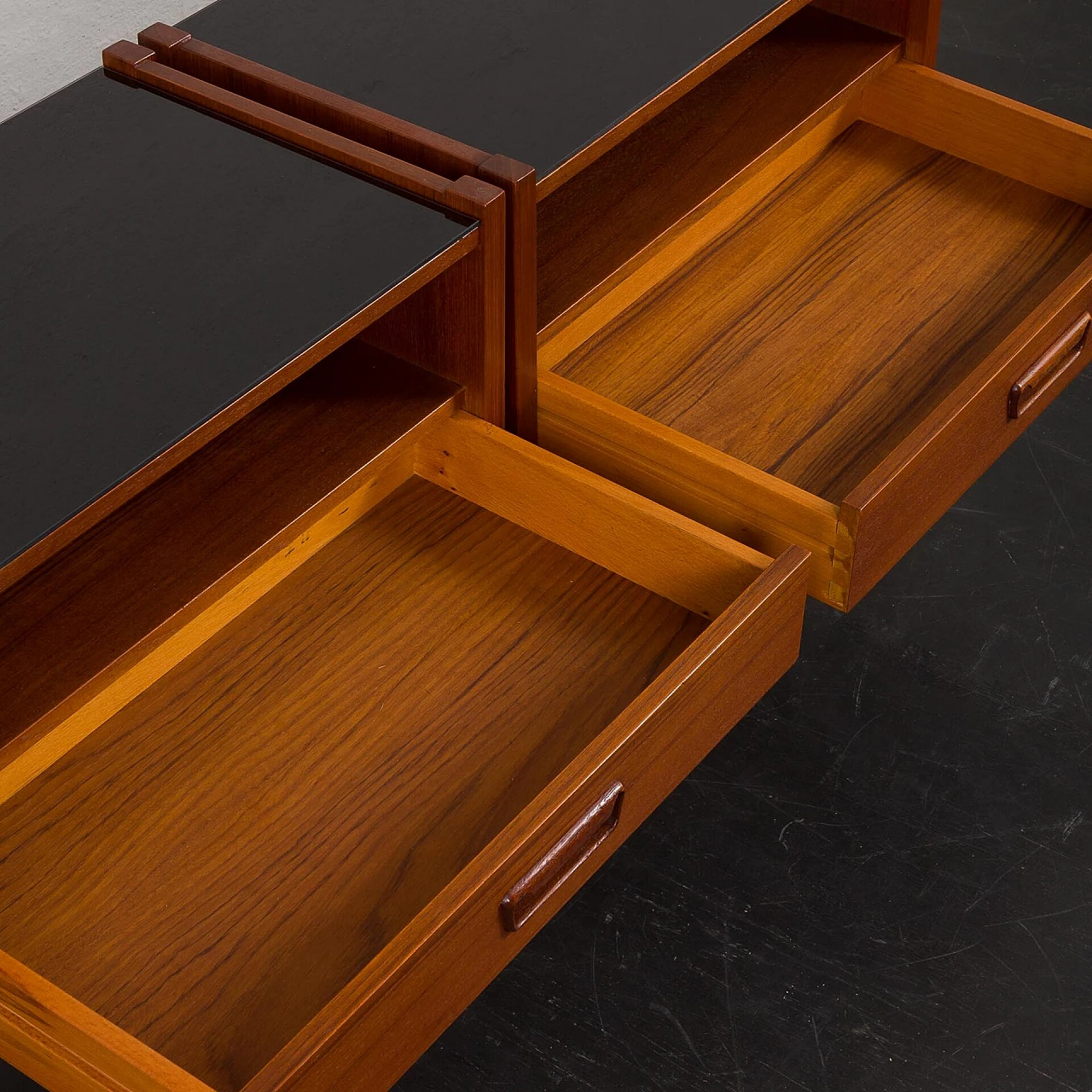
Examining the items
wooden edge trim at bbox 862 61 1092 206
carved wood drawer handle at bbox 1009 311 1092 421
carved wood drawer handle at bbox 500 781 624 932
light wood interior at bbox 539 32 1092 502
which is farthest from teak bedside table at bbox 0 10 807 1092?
wooden edge trim at bbox 862 61 1092 206

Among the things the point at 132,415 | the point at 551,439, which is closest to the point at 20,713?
the point at 132,415

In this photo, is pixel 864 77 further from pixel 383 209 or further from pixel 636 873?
pixel 636 873

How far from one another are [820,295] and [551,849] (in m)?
0.69

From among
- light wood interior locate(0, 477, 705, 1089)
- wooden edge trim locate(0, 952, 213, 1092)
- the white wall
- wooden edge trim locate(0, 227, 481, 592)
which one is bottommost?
light wood interior locate(0, 477, 705, 1089)

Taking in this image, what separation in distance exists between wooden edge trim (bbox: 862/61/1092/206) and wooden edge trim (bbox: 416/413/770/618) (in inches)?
25.5

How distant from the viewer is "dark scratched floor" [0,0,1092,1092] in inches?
59.7

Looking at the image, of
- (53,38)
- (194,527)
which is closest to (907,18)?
(53,38)

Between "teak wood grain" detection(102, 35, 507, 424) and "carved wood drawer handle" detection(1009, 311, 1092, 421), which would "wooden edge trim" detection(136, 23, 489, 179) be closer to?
"teak wood grain" detection(102, 35, 507, 424)

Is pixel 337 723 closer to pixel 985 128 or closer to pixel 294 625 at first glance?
pixel 294 625

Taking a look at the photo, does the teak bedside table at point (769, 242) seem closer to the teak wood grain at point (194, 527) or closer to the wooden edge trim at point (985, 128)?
the wooden edge trim at point (985, 128)

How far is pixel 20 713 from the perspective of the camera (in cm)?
111

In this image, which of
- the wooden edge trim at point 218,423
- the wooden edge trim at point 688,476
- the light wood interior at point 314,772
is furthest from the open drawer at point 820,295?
the wooden edge trim at point 218,423

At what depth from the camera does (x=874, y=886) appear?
1640 millimetres

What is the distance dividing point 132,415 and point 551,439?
1.46 ft
